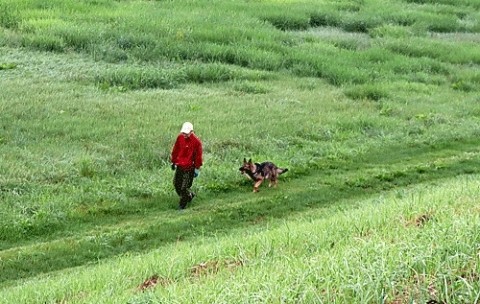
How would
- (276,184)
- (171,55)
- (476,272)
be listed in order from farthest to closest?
(171,55), (276,184), (476,272)

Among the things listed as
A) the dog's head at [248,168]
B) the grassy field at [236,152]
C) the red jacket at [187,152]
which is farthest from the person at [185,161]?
the dog's head at [248,168]

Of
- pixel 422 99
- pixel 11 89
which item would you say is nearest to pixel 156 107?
pixel 11 89

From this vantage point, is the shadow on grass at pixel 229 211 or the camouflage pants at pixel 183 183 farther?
the camouflage pants at pixel 183 183

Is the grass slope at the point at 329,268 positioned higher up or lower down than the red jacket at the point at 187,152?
higher up

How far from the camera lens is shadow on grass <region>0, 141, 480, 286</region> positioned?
32.7 ft

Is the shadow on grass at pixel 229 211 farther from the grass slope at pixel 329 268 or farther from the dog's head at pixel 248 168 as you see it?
the grass slope at pixel 329 268

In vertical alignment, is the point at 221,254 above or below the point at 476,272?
below

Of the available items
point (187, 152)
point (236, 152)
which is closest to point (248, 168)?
point (187, 152)

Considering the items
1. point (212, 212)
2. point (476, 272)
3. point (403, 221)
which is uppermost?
point (476, 272)

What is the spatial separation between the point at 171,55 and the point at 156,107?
5003mm

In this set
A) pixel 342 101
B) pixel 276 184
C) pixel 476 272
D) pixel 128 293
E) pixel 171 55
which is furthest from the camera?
pixel 171 55

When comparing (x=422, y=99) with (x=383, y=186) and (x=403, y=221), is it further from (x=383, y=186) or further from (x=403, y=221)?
(x=403, y=221)

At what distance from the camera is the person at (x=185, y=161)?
12055 mm

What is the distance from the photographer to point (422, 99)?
2016 centimetres
